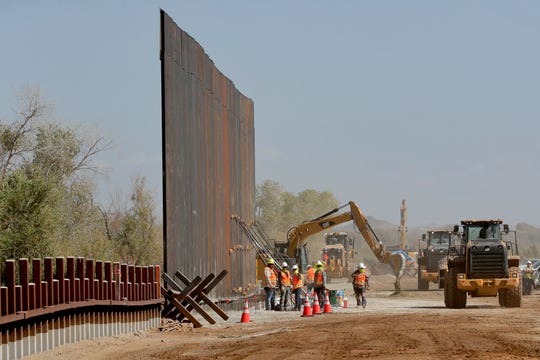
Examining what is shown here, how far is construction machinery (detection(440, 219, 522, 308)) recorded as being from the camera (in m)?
38.6

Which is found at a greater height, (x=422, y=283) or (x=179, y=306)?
(x=179, y=306)

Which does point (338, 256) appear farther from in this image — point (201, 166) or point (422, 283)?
point (201, 166)

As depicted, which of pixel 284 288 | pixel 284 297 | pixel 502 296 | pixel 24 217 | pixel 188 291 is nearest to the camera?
pixel 188 291

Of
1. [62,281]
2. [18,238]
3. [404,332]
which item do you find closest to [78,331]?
[62,281]

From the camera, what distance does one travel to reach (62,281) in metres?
20.5

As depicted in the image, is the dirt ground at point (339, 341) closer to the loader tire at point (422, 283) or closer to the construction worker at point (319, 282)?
the construction worker at point (319, 282)

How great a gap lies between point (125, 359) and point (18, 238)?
19.6m

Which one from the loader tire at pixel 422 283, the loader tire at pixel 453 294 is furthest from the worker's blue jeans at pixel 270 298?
the loader tire at pixel 422 283

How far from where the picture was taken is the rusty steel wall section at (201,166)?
1179 inches

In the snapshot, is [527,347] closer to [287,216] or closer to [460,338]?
[460,338]

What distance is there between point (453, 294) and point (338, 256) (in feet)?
144

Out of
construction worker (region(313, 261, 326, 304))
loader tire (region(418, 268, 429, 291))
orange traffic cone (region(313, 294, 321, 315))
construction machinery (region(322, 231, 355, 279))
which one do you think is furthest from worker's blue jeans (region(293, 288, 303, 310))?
construction machinery (region(322, 231, 355, 279))

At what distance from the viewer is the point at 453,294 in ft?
129

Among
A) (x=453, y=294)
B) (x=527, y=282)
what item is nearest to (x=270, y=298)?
(x=453, y=294)
